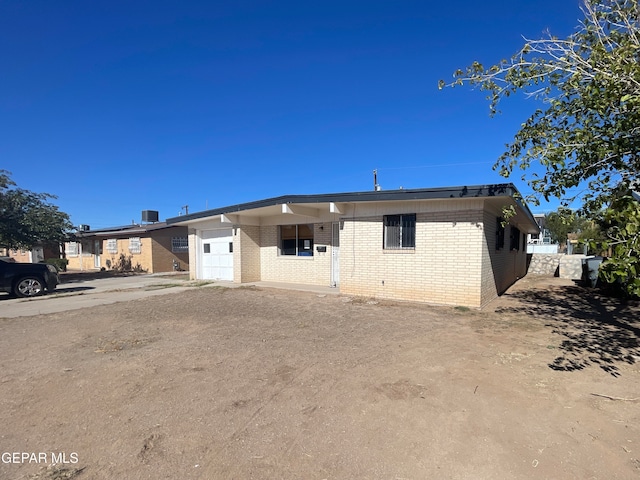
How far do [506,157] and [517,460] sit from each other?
6.33 metres

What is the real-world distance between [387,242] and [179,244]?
60.2ft

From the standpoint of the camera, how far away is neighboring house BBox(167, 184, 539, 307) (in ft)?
29.1

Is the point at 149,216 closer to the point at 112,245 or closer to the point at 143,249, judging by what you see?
the point at 112,245

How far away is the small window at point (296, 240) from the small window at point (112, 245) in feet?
55.8

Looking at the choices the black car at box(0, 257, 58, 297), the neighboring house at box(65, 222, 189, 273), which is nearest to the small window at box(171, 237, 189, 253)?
the neighboring house at box(65, 222, 189, 273)

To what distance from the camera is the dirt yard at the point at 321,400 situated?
8.75ft

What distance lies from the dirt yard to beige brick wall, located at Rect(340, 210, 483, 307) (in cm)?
201

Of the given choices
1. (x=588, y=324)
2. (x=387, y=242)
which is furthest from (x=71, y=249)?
(x=588, y=324)

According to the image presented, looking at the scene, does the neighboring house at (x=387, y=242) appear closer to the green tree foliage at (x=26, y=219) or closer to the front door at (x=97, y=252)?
the green tree foliage at (x=26, y=219)

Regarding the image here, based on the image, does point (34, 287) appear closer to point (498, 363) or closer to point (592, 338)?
point (498, 363)

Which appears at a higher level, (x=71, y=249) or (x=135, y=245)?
(x=135, y=245)

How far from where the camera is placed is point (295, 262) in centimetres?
1387

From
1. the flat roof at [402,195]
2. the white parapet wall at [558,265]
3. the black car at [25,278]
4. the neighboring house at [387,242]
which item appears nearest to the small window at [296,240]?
the neighboring house at [387,242]

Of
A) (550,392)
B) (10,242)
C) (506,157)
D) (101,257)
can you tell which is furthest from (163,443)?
(101,257)
